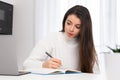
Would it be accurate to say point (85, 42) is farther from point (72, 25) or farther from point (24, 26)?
point (24, 26)

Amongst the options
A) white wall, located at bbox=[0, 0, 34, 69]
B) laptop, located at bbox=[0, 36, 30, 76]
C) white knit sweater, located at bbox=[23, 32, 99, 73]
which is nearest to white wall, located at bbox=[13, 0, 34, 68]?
white wall, located at bbox=[0, 0, 34, 69]

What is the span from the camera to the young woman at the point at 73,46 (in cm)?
192

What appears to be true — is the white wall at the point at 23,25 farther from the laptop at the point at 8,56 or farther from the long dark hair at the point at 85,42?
the laptop at the point at 8,56

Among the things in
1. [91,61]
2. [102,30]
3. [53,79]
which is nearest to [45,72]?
[53,79]

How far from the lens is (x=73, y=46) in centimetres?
203

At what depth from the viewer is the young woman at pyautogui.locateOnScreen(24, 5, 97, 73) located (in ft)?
6.31

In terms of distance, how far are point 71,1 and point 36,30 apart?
0.58 meters

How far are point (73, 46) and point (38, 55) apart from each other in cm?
30

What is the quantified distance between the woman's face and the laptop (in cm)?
87

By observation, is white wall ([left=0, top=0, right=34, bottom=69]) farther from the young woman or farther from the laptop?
the laptop

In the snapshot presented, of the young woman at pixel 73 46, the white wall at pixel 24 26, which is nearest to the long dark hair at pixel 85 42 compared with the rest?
the young woman at pixel 73 46

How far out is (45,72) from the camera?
126 cm

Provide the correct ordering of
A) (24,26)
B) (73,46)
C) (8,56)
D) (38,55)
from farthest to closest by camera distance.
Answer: (24,26), (73,46), (38,55), (8,56)

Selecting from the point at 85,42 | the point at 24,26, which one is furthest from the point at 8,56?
the point at 24,26
